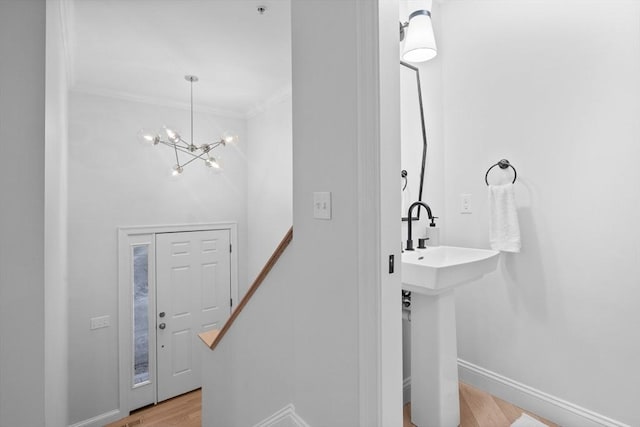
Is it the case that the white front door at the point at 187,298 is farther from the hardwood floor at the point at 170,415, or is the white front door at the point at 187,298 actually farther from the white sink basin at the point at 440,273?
the white sink basin at the point at 440,273

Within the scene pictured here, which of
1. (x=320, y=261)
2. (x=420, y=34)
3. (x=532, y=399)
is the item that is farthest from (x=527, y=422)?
(x=420, y=34)

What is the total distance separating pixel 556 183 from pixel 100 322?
157 inches

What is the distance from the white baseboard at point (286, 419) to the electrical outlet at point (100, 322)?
2.59m

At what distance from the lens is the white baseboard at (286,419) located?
135 cm

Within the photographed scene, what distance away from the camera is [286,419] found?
1.41m

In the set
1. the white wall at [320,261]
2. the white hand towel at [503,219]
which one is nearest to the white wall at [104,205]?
the white wall at [320,261]

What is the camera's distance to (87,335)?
3189 mm

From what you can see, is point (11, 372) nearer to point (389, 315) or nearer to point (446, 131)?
point (389, 315)

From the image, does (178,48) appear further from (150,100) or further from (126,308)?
(126,308)

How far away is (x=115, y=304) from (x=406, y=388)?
2.97m

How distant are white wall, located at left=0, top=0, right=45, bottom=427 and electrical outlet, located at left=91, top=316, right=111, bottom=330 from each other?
7.93 feet

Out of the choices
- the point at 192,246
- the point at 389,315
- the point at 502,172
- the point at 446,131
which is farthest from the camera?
the point at 192,246

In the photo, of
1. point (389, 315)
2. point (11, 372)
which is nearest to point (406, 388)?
point (389, 315)

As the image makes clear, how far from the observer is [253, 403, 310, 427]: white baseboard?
1.35 metres
